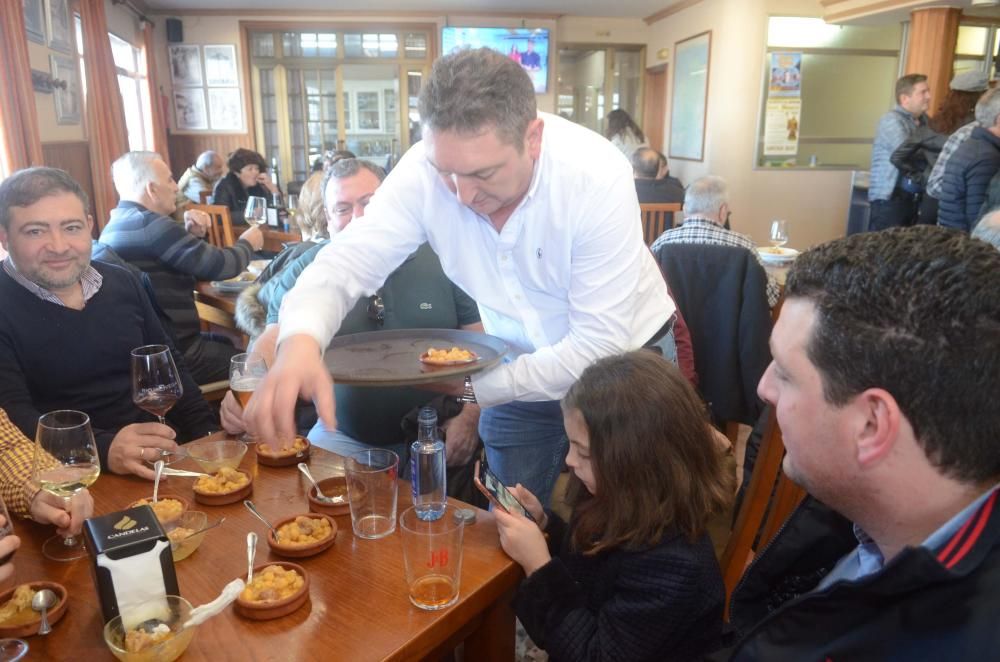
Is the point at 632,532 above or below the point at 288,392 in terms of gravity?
below

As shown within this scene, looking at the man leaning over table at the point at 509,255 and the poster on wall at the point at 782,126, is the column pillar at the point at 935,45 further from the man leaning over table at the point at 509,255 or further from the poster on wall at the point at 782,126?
the man leaning over table at the point at 509,255

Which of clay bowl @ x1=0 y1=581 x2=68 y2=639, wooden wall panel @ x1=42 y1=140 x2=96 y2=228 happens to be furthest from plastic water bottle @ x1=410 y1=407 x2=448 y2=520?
wooden wall panel @ x1=42 y1=140 x2=96 y2=228

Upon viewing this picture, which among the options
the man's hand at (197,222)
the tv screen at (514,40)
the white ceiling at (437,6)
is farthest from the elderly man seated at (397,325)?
the tv screen at (514,40)

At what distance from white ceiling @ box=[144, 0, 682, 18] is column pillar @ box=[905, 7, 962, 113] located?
273cm

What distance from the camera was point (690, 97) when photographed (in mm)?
8141

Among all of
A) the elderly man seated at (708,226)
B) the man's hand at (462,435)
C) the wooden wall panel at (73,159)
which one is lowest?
the man's hand at (462,435)

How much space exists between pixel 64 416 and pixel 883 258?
4.36 feet

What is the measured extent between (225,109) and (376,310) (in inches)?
312

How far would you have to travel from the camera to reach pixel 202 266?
3.19 meters

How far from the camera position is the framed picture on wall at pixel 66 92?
5.49 m

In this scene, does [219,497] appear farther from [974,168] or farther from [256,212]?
[974,168]

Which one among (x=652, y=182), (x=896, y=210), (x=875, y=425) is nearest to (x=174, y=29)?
(x=652, y=182)

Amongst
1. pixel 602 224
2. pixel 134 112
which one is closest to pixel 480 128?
pixel 602 224

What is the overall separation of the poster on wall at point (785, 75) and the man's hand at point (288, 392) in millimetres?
7509
